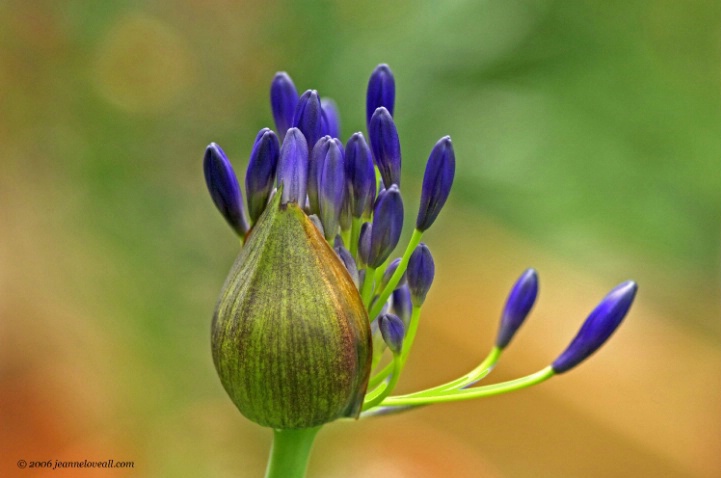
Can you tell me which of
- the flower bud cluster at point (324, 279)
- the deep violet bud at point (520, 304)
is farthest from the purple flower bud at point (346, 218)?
the deep violet bud at point (520, 304)

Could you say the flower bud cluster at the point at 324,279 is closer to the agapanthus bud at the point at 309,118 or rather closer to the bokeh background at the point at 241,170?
the agapanthus bud at the point at 309,118

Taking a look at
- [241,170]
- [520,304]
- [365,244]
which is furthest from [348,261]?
[241,170]

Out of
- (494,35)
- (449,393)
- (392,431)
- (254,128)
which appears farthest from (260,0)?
(449,393)

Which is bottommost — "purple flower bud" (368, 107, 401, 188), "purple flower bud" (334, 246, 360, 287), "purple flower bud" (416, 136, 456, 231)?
"purple flower bud" (334, 246, 360, 287)

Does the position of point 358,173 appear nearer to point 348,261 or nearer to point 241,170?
point 348,261

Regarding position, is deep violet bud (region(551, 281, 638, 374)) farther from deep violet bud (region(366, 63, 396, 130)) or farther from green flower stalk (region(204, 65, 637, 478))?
deep violet bud (region(366, 63, 396, 130))

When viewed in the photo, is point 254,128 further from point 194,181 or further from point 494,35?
point 494,35

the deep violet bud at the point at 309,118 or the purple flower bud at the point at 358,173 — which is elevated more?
the deep violet bud at the point at 309,118

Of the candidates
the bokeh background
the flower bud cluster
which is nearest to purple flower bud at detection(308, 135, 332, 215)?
the flower bud cluster
